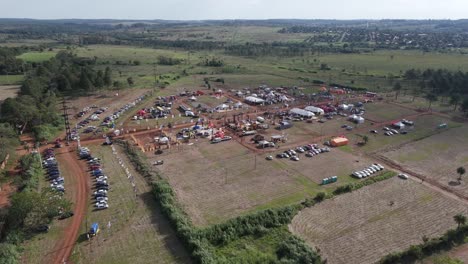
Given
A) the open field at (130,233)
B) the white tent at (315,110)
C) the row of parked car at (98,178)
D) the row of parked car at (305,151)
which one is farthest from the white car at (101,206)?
the white tent at (315,110)

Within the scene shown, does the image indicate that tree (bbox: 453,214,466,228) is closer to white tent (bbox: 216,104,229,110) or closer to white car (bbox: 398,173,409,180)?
white car (bbox: 398,173,409,180)

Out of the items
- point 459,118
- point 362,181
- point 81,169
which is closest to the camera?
point 362,181

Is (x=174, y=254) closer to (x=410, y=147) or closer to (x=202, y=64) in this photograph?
(x=410, y=147)

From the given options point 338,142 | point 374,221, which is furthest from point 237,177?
point 338,142

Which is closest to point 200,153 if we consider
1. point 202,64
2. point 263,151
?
point 263,151

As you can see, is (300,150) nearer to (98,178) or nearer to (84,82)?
(98,178)
